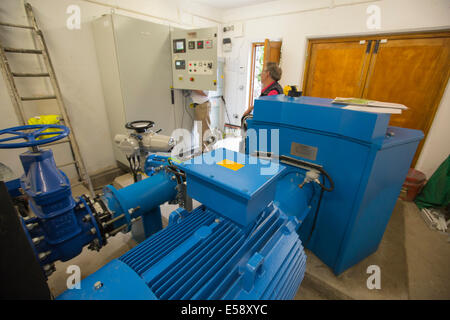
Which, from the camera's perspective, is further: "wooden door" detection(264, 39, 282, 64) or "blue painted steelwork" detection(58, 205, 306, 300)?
"wooden door" detection(264, 39, 282, 64)

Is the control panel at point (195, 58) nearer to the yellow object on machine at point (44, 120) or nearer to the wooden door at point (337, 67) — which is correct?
the yellow object on machine at point (44, 120)

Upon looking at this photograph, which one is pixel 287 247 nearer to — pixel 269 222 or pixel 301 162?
pixel 269 222

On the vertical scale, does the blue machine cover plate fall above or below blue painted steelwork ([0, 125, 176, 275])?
above

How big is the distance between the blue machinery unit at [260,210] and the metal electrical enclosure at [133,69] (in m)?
1.36

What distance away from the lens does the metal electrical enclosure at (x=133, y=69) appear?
7.71ft

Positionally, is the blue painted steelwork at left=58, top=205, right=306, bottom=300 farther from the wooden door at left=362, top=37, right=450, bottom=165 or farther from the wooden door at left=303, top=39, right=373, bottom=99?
the wooden door at left=303, top=39, right=373, bottom=99

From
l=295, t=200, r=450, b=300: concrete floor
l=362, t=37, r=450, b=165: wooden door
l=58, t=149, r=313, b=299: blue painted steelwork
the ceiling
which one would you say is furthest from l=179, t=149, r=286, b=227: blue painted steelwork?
the ceiling

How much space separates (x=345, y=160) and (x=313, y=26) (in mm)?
2978

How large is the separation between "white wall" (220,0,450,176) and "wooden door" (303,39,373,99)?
16 cm

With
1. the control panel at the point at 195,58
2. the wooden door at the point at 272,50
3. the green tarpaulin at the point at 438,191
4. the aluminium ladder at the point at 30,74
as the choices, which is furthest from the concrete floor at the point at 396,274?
the wooden door at the point at 272,50

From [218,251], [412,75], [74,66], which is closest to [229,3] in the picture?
[74,66]

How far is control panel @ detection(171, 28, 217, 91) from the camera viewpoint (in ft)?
8.95
